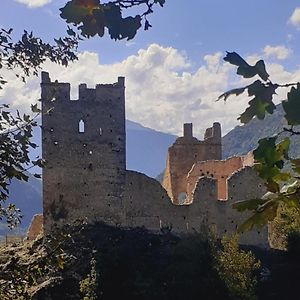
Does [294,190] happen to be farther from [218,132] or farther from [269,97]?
[218,132]

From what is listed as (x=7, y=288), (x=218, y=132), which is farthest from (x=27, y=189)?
(x=7, y=288)

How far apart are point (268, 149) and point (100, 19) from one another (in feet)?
2.93

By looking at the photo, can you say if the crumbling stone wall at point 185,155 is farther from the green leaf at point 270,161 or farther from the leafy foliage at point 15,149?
the green leaf at point 270,161

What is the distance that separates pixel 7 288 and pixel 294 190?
16.9 feet

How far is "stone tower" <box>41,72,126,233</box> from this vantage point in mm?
22156

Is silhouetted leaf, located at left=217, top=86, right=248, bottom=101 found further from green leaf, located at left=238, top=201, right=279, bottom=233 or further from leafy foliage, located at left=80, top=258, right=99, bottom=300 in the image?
leafy foliage, located at left=80, top=258, right=99, bottom=300

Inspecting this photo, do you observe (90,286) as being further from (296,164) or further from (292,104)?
(292,104)

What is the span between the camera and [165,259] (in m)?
22.2

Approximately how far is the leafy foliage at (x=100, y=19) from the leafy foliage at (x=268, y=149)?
616mm

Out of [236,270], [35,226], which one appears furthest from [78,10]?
[35,226]

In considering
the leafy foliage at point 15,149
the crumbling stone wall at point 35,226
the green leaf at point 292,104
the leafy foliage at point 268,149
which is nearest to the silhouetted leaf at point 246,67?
the leafy foliage at point 268,149

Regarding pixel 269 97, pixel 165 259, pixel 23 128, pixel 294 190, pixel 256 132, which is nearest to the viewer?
pixel 269 97

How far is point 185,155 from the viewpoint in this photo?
2900 centimetres

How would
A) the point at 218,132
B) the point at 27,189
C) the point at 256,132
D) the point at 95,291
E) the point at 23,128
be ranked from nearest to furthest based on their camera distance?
the point at 23,128, the point at 95,291, the point at 218,132, the point at 256,132, the point at 27,189
